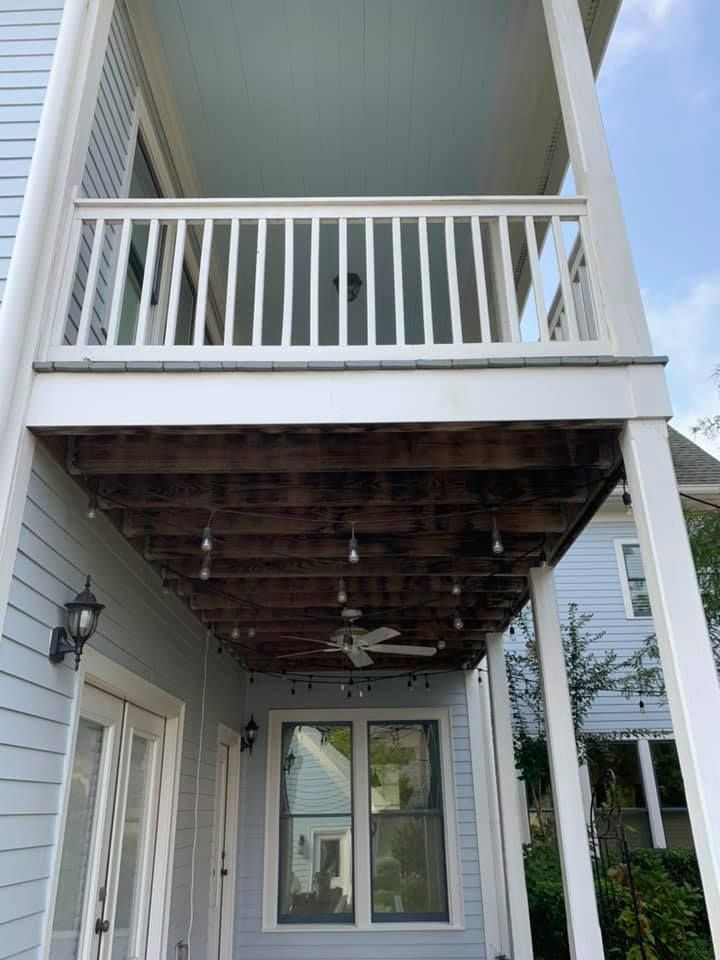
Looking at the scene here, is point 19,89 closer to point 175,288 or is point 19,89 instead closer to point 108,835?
point 175,288

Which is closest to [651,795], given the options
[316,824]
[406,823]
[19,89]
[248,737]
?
[406,823]

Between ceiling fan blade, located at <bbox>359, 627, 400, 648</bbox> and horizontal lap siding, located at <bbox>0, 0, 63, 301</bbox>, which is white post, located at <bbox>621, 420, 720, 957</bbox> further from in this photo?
horizontal lap siding, located at <bbox>0, 0, 63, 301</bbox>

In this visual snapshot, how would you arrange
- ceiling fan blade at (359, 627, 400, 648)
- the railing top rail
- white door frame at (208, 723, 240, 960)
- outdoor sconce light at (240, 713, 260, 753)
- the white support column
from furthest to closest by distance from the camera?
the white support column < outdoor sconce light at (240, 713, 260, 753) < white door frame at (208, 723, 240, 960) < ceiling fan blade at (359, 627, 400, 648) < the railing top rail

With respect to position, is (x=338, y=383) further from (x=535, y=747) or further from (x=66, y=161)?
(x=535, y=747)

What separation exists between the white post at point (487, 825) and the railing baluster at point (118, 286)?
5.92 meters

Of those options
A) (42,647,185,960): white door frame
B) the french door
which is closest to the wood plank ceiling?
(42,647,185,960): white door frame

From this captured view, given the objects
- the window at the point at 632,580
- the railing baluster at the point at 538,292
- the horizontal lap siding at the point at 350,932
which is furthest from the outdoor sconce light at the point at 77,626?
the window at the point at 632,580

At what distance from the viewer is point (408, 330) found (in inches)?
301

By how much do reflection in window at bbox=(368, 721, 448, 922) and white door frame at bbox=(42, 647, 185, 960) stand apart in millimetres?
3257

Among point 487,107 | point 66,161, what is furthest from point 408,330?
point 66,161

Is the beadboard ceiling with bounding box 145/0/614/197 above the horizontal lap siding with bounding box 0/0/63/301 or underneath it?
above

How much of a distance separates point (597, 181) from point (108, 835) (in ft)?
13.6

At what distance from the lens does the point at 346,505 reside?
3.70m

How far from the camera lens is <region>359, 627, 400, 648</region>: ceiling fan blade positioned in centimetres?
473
